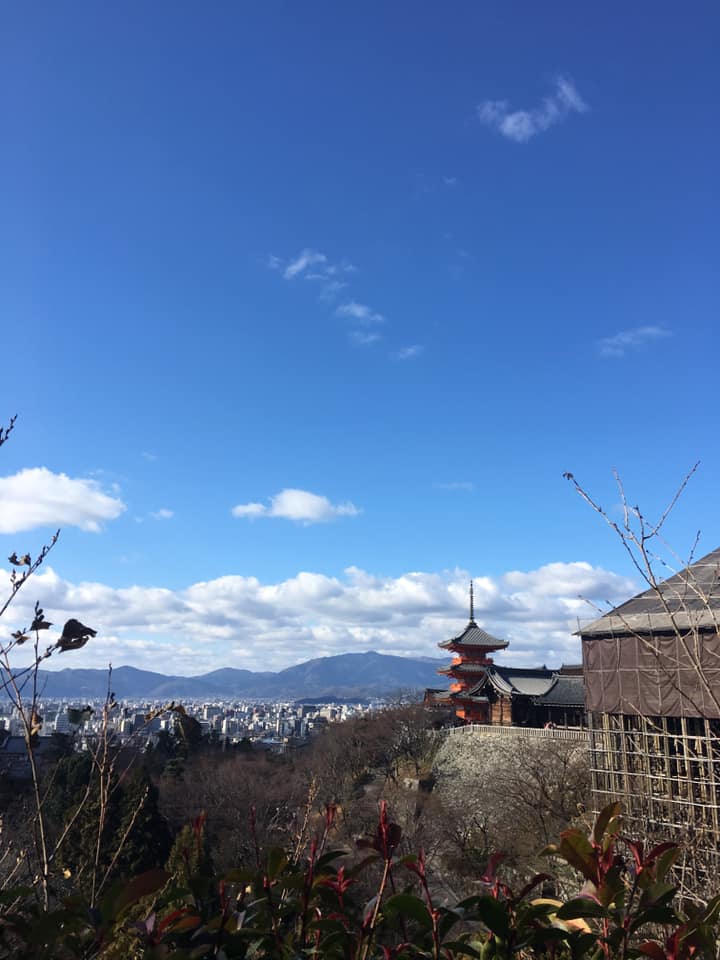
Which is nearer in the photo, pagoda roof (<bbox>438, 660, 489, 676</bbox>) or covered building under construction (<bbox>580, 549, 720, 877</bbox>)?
covered building under construction (<bbox>580, 549, 720, 877</bbox>)

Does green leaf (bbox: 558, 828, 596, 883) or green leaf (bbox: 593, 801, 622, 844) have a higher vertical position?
green leaf (bbox: 593, 801, 622, 844)

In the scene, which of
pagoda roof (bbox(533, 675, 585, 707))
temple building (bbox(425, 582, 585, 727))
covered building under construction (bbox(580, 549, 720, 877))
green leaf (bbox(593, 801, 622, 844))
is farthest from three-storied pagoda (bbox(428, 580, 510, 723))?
green leaf (bbox(593, 801, 622, 844))

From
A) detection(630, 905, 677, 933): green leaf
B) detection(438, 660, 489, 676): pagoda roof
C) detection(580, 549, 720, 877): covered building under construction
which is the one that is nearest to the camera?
detection(630, 905, 677, 933): green leaf

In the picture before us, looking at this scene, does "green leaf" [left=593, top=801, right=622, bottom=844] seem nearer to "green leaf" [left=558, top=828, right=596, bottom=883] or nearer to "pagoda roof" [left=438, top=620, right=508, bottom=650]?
"green leaf" [left=558, top=828, right=596, bottom=883]

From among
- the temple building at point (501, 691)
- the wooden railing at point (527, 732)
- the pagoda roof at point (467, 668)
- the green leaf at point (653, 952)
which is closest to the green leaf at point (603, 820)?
the green leaf at point (653, 952)

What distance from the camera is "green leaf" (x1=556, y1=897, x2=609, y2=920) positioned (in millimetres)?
1529

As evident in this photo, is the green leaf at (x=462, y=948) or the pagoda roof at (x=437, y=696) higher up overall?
the green leaf at (x=462, y=948)

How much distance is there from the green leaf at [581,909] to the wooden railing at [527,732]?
74.0ft

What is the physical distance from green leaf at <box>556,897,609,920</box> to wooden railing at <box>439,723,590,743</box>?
888 inches

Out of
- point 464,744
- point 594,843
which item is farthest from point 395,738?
point 594,843

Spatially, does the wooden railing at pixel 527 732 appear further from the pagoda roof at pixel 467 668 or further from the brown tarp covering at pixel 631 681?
the pagoda roof at pixel 467 668

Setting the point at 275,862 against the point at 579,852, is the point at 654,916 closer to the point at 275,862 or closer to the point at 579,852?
the point at 579,852

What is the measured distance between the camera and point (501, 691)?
99.9 feet

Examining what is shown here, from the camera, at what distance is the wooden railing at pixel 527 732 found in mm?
24016
